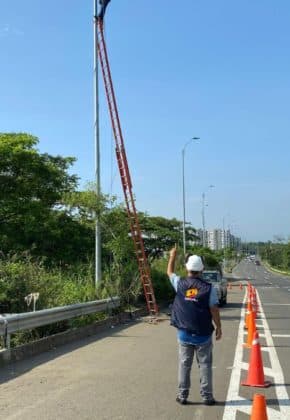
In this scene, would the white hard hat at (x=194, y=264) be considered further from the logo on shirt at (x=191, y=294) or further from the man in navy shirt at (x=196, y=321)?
the logo on shirt at (x=191, y=294)

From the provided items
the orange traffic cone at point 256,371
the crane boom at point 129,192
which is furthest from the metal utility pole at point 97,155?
the orange traffic cone at point 256,371

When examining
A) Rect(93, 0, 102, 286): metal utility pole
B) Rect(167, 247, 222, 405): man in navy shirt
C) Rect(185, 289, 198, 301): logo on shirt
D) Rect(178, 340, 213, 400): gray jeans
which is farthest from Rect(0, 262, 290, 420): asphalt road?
Rect(93, 0, 102, 286): metal utility pole

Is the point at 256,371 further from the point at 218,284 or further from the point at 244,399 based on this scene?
the point at 218,284

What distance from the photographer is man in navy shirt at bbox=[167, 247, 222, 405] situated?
6965 mm

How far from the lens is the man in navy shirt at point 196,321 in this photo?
696cm

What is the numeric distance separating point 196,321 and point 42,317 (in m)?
5.48

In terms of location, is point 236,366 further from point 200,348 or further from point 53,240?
point 53,240

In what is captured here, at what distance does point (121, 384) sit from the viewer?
27.3 ft

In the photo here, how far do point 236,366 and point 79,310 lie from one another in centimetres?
519

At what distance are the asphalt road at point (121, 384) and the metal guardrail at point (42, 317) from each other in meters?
0.62

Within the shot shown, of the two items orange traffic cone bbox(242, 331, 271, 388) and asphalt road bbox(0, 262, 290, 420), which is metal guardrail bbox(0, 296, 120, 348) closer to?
asphalt road bbox(0, 262, 290, 420)

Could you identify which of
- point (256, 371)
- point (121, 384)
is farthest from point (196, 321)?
point (121, 384)

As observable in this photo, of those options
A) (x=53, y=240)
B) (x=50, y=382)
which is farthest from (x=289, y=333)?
(x=53, y=240)

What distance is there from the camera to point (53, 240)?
2925cm
